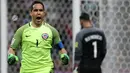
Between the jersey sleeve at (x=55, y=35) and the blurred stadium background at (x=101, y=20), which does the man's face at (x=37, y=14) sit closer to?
the jersey sleeve at (x=55, y=35)

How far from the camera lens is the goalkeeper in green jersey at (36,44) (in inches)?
248

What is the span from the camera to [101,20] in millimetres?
8875

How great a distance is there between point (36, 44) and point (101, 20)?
280cm

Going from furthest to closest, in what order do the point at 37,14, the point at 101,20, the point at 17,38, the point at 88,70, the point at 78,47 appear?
the point at 101,20
the point at 88,70
the point at 78,47
the point at 17,38
the point at 37,14

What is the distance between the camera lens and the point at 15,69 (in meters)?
9.02

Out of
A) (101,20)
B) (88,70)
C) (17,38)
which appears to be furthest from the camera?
(101,20)

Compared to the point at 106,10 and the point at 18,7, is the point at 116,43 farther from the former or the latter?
the point at 18,7

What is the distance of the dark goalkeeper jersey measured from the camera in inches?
282

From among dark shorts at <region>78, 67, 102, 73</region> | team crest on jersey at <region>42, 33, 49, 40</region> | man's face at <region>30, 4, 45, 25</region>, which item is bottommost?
dark shorts at <region>78, 67, 102, 73</region>

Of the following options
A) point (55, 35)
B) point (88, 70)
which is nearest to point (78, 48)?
point (88, 70)

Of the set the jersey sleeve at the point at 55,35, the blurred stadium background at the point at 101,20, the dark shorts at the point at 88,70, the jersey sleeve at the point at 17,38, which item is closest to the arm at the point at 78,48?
the dark shorts at the point at 88,70

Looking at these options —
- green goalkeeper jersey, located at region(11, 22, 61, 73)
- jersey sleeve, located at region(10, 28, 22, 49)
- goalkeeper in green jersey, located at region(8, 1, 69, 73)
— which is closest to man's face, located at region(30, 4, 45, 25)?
goalkeeper in green jersey, located at region(8, 1, 69, 73)

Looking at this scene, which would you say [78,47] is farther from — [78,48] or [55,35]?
[55,35]

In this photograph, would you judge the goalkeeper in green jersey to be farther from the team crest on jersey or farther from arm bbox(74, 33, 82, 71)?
arm bbox(74, 33, 82, 71)
